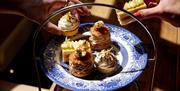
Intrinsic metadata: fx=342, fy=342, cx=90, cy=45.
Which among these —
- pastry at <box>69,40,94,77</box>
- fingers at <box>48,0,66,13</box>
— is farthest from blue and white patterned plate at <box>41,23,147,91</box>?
fingers at <box>48,0,66,13</box>

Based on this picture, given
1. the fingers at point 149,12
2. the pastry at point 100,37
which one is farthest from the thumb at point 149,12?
the pastry at point 100,37

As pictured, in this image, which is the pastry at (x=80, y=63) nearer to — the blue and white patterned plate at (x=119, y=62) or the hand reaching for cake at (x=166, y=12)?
the blue and white patterned plate at (x=119, y=62)

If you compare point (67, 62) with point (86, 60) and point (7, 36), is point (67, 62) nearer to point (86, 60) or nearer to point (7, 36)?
point (86, 60)

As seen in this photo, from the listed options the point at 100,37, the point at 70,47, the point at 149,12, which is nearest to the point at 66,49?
the point at 70,47

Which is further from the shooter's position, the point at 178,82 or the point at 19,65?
the point at 19,65

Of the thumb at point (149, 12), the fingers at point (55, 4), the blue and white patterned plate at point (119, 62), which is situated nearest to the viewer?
the blue and white patterned plate at point (119, 62)

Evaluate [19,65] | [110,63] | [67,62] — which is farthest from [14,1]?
[19,65]
